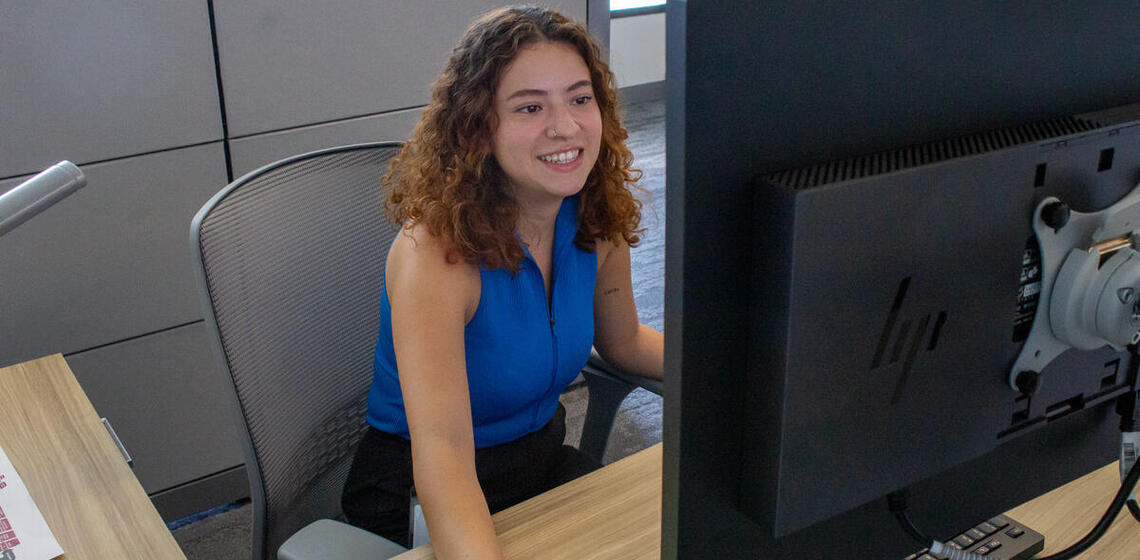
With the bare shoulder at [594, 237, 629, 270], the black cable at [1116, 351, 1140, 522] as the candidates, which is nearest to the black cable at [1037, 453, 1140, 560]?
the black cable at [1116, 351, 1140, 522]

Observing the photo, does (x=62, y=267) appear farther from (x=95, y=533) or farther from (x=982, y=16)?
(x=982, y=16)

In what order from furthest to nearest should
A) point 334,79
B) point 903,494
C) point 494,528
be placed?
point 334,79, point 494,528, point 903,494

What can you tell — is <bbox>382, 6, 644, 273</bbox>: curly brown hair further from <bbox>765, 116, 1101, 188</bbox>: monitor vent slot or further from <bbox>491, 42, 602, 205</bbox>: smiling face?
<bbox>765, 116, 1101, 188</bbox>: monitor vent slot

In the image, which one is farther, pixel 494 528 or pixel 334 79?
pixel 334 79

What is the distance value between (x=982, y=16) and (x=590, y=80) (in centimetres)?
79

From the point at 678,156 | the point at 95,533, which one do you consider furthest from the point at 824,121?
the point at 95,533

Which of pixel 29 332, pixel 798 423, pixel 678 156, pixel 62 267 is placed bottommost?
pixel 29 332

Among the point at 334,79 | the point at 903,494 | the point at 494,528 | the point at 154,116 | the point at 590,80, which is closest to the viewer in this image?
the point at 903,494

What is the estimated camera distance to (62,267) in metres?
2.01

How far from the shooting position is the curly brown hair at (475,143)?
1.23 meters

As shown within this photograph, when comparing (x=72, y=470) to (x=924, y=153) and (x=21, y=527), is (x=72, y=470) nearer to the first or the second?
(x=21, y=527)

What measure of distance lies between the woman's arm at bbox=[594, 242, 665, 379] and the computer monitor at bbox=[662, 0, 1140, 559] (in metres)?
0.88

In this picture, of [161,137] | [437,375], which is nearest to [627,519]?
[437,375]

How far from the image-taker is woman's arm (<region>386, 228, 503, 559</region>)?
42.9 inches
